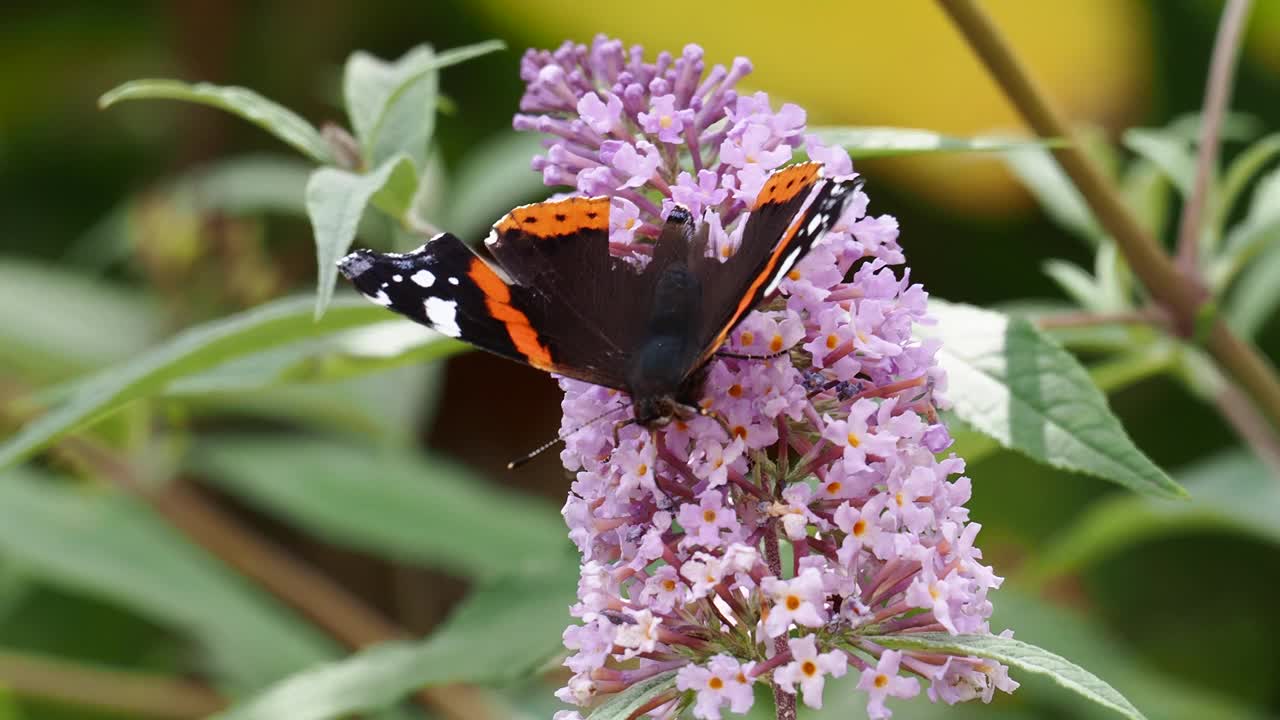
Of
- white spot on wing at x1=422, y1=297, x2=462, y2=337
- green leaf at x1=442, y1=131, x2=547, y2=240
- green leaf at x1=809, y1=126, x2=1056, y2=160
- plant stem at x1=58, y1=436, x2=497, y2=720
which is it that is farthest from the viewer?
green leaf at x1=442, y1=131, x2=547, y2=240

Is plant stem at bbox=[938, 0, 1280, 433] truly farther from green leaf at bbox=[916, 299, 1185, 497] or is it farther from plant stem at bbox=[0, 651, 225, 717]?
plant stem at bbox=[0, 651, 225, 717]

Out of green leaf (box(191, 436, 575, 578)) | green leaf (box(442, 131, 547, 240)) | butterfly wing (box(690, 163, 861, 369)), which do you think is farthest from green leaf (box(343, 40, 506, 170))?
green leaf (box(191, 436, 575, 578))

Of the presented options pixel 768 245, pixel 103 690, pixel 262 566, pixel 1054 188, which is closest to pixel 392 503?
pixel 262 566

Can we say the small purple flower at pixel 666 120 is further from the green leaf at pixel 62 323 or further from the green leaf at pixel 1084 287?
the green leaf at pixel 62 323

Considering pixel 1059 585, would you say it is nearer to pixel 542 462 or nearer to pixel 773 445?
pixel 542 462

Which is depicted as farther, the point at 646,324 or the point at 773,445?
the point at 646,324

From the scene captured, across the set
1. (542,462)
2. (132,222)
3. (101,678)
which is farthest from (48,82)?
(101,678)
